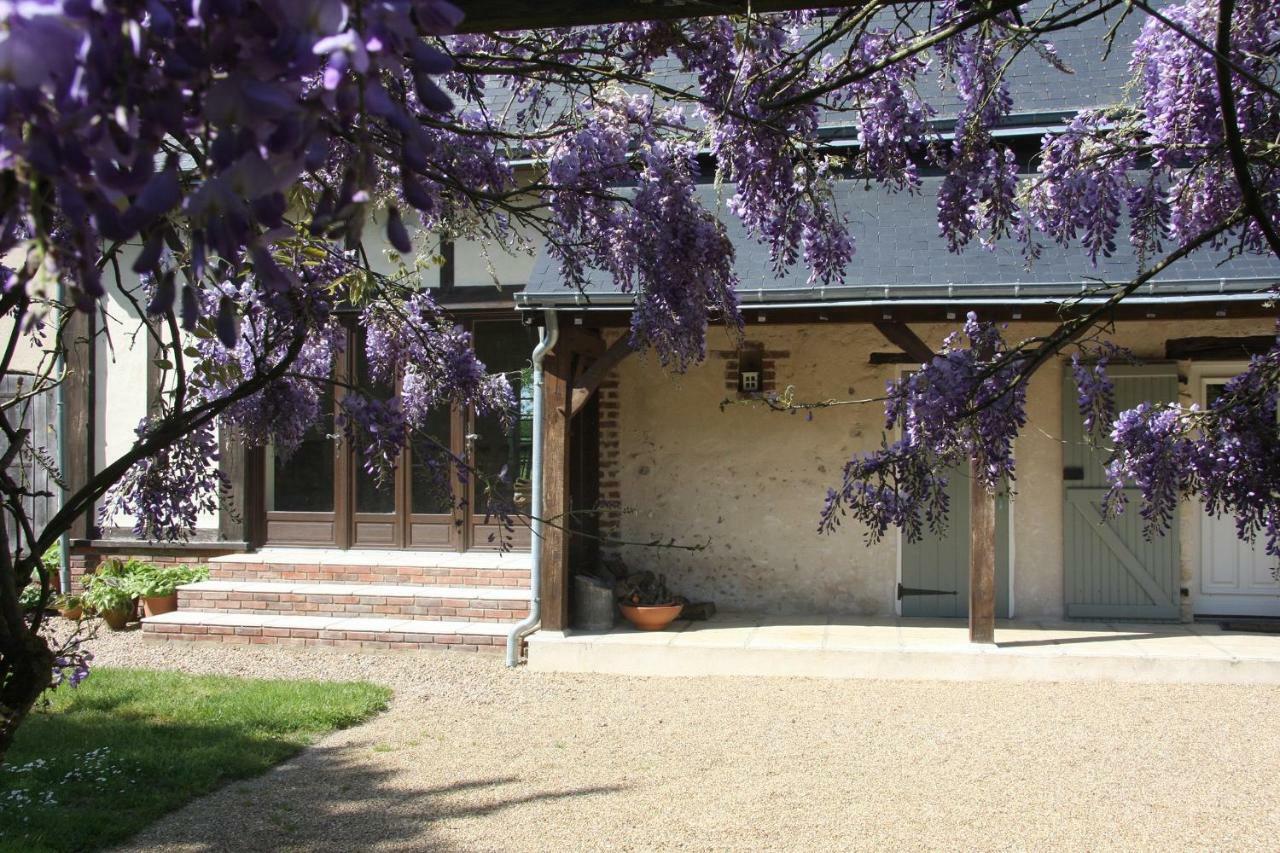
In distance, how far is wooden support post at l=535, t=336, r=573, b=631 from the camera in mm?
7719

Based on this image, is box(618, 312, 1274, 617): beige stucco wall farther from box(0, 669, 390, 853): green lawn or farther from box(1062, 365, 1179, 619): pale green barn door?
box(0, 669, 390, 853): green lawn

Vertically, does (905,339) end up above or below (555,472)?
above

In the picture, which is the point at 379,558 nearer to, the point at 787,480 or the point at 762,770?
the point at 787,480

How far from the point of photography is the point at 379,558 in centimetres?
920

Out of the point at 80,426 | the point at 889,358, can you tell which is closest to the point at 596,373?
the point at 889,358

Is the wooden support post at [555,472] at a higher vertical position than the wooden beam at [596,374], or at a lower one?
lower

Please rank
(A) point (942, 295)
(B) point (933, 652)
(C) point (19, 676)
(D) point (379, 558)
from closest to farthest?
(C) point (19, 676) < (A) point (942, 295) < (B) point (933, 652) < (D) point (379, 558)

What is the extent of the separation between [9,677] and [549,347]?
517 cm

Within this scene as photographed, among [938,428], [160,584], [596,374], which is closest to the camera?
[938,428]

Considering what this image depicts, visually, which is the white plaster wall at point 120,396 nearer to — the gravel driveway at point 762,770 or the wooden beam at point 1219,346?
the gravel driveway at point 762,770

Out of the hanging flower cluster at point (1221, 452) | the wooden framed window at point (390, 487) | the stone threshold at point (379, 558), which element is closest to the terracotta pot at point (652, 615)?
the stone threshold at point (379, 558)

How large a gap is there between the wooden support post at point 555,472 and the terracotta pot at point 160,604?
3.37m

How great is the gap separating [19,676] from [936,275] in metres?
6.09

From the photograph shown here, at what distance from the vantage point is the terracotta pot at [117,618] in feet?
29.4
